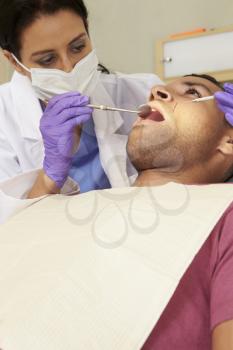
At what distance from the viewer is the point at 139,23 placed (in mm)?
2715

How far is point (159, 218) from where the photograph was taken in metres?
0.94

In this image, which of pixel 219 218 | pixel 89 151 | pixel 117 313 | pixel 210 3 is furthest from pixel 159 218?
pixel 210 3

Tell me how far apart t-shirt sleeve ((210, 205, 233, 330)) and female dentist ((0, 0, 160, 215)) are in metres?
0.54

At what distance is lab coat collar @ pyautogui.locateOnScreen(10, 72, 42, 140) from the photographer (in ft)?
5.08

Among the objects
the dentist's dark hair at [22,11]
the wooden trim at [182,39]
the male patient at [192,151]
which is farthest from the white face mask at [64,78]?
the wooden trim at [182,39]

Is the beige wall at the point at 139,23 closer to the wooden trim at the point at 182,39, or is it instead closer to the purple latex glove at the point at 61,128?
the wooden trim at the point at 182,39

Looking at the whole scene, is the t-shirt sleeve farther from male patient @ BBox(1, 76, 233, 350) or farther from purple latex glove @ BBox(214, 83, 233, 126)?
purple latex glove @ BBox(214, 83, 233, 126)

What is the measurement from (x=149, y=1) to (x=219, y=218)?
214 centimetres

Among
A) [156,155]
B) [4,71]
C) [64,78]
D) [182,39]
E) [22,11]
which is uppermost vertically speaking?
[22,11]

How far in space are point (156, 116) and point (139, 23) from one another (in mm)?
1679

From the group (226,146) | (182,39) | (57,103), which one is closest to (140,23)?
(182,39)

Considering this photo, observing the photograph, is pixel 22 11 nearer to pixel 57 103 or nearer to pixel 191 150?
pixel 57 103

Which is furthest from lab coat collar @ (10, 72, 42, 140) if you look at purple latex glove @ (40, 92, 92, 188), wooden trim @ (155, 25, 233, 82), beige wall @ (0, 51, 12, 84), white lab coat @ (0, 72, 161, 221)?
beige wall @ (0, 51, 12, 84)

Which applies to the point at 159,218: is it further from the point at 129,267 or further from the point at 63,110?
the point at 63,110
